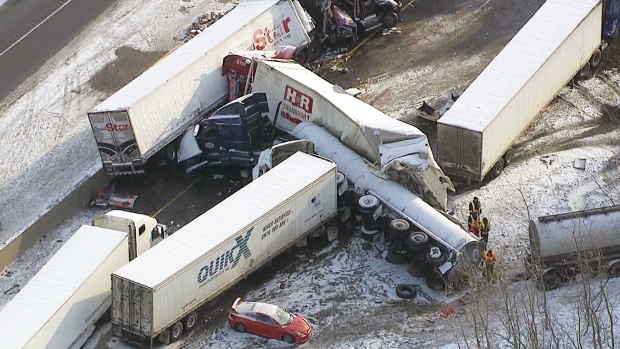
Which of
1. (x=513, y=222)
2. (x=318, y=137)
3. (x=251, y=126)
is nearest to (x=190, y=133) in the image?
(x=251, y=126)

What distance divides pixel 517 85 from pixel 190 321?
14317mm

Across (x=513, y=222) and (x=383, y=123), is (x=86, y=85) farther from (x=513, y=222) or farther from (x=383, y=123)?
(x=513, y=222)

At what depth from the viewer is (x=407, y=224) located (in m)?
35.1

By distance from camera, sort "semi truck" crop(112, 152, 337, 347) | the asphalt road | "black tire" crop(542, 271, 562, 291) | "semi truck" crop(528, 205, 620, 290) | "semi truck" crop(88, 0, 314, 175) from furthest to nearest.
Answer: the asphalt road, "semi truck" crop(88, 0, 314, 175), "black tire" crop(542, 271, 562, 291), "semi truck" crop(528, 205, 620, 290), "semi truck" crop(112, 152, 337, 347)

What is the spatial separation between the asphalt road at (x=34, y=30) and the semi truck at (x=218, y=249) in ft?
50.1

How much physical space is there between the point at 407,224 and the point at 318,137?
5673 mm

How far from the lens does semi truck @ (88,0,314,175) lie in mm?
39375

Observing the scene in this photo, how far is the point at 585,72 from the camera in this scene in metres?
43.9

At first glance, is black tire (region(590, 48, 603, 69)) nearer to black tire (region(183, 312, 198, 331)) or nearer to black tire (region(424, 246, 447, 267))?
black tire (region(424, 246, 447, 267))

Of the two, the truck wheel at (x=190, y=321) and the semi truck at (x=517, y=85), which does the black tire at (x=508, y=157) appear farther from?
the truck wheel at (x=190, y=321)

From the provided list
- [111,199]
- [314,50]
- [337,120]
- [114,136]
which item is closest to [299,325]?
[337,120]

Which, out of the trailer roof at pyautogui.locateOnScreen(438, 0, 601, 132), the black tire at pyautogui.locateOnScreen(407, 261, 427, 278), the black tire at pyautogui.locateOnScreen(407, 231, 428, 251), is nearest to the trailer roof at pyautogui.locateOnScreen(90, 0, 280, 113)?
the trailer roof at pyautogui.locateOnScreen(438, 0, 601, 132)

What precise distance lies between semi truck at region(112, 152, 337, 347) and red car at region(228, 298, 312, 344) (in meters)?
1.23

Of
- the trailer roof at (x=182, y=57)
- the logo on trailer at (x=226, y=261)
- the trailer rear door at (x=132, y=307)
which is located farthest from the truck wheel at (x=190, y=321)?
the trailer roof at (x=182, y=57)
